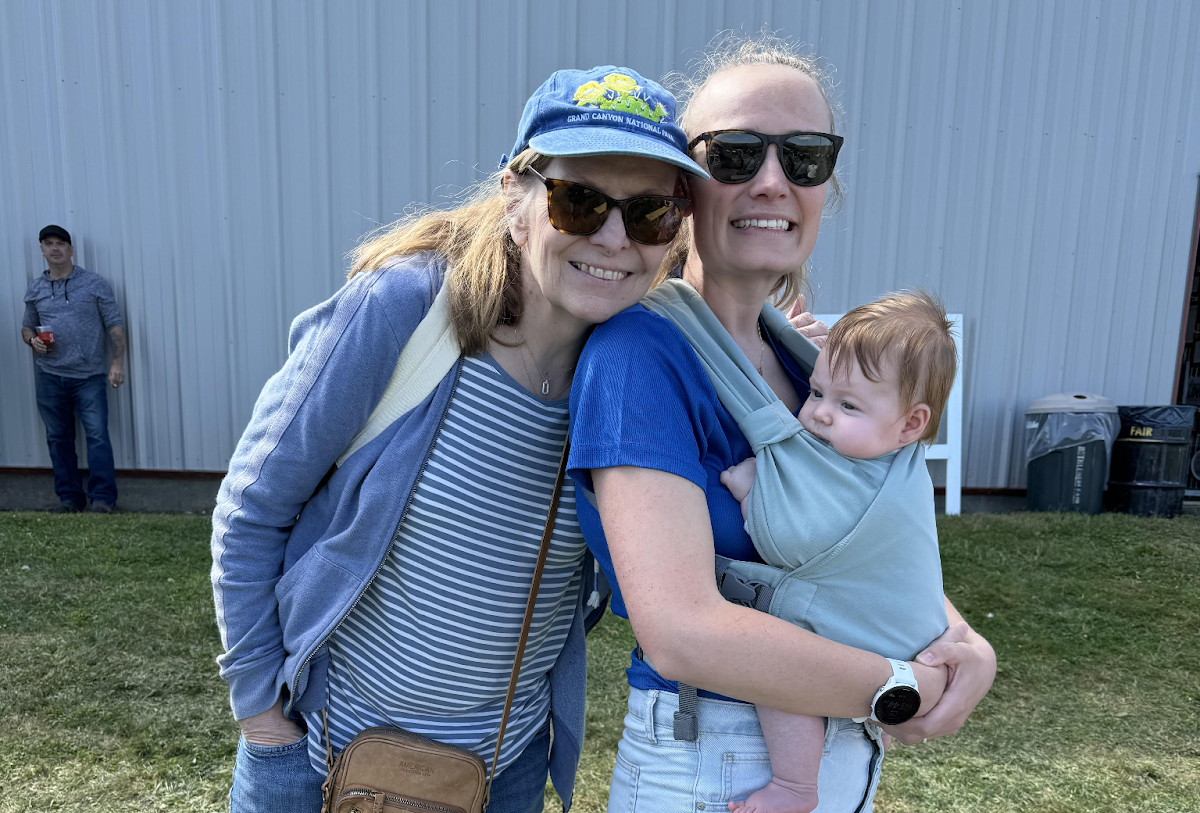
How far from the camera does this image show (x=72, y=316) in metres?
6.87

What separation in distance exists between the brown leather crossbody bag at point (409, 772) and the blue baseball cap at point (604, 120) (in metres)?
0.54

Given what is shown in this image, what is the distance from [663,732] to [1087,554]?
5.82m

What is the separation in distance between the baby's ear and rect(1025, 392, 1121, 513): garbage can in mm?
6603

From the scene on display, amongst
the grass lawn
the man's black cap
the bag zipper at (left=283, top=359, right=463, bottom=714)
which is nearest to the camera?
the bag zipper at (left=283, top=359, right=463, bottom=714)

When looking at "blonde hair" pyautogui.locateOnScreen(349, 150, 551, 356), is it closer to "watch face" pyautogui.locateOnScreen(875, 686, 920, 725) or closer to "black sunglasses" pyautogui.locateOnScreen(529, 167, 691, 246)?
"black sunglasses" pyautogui.locateOnScreen(529, 167, 691, 246)

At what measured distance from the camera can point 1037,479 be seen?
7.23 m

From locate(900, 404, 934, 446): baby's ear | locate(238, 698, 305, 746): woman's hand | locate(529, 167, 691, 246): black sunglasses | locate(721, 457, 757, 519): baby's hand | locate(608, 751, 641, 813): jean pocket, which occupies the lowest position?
locate(238, 698, 305, 746): woman's hand

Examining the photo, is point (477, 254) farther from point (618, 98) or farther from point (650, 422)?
point (650, 422)

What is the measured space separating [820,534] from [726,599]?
7.0 inches

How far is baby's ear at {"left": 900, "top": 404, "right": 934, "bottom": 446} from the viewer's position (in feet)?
4.60

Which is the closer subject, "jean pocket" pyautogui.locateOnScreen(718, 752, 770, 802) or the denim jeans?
"jean pocket" pyautogui.locateOnScreen(718, 752, 770, 802)

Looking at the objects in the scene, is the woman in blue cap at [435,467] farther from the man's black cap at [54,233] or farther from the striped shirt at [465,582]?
the man's black cap at [54,233]

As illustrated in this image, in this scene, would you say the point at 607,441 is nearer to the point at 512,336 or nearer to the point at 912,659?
the point at 512,336

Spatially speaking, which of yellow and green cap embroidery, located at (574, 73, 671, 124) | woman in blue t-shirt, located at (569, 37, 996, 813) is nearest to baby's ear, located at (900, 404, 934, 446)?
woman in blue t-shirt, located at (569, 37, 996, 813)
